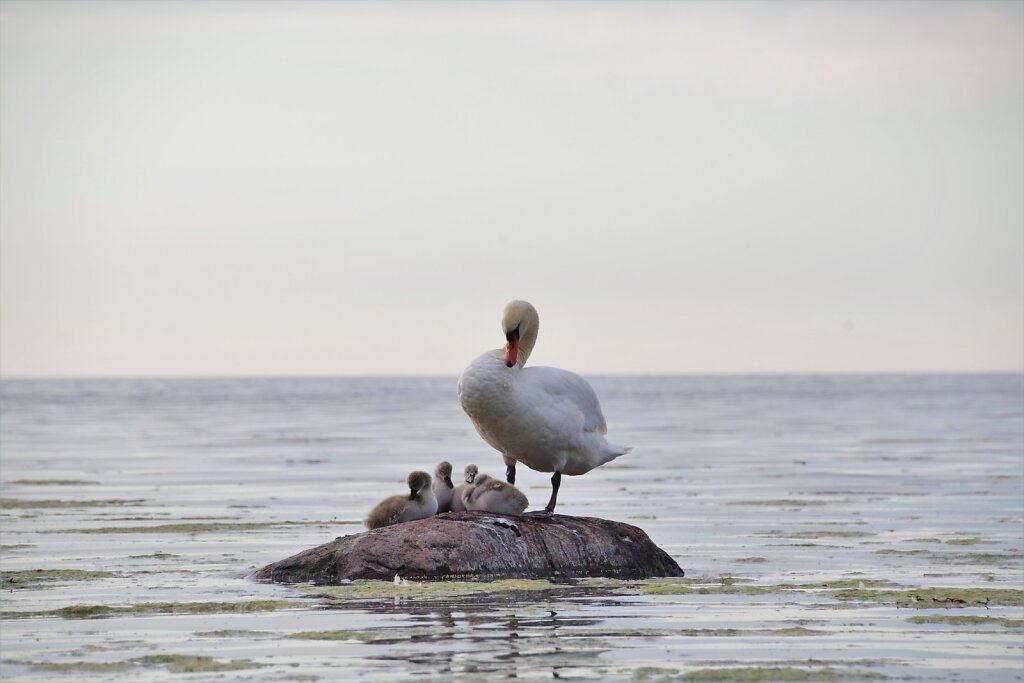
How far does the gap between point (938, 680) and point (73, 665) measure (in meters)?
5.58

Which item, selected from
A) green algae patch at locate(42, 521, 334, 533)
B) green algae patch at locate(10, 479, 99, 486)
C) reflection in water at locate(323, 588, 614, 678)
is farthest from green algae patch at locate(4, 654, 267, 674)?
green algae patch at locate(10, 479, 99, 486)

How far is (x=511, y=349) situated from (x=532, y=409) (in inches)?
24.4

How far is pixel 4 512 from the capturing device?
22.1 meters

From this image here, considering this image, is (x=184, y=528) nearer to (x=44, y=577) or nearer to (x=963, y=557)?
(x=44, y=577)

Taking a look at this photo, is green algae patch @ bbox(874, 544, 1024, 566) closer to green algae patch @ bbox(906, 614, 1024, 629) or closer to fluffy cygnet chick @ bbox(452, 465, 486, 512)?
green algae patch @ bbox(906, 614, 1024, 629)

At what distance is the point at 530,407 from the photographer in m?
14.0

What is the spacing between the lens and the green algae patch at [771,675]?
1018cm

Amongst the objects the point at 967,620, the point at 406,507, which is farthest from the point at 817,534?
the point at 967,620

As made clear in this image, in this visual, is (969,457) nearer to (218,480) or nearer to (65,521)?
(218,480)

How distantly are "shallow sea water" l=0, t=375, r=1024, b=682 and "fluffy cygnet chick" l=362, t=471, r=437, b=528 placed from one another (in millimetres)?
1444

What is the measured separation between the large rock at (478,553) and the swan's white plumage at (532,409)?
0.66m

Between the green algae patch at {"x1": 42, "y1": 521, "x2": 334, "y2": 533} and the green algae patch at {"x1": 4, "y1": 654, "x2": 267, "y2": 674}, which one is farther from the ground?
the green algae patch at {"x1": 42, "y1": 521, "x2": 334, "y2": 533}

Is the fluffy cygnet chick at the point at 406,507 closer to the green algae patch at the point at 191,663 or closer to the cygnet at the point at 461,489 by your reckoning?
the cygnet at the point at 461,489

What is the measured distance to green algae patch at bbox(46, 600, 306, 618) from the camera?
1269 centimetres
